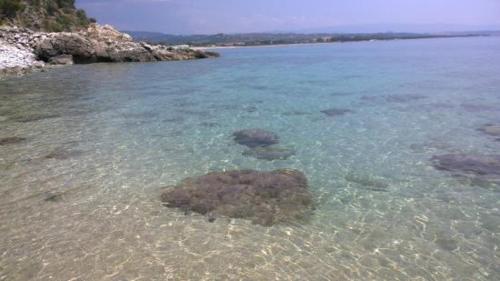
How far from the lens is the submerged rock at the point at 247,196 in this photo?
9852 millimetres

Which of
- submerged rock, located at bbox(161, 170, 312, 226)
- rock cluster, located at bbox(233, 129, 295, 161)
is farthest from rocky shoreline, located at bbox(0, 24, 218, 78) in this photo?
submerged rock, located at bbox(161, 170, 312, 226)

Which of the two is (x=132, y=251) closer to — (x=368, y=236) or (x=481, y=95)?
(x=368, y=236)

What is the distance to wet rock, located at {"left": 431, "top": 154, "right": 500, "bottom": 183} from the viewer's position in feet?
39.3

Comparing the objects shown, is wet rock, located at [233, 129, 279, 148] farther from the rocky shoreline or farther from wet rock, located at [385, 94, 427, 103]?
the rocky shoreline

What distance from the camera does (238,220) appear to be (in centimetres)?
956

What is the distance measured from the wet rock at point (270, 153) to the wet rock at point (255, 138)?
21.2 inches

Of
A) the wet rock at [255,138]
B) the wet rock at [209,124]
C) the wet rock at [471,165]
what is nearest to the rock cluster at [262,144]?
the wet rock at [255,138]

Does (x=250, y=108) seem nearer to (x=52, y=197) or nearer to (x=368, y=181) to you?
(x=368, y=181)

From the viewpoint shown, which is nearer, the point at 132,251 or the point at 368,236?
the point at 132,251

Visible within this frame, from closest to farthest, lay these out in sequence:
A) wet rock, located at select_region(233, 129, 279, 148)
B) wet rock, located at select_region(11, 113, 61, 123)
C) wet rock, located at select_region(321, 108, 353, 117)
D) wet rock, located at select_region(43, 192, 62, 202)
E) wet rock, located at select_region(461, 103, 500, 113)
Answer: wet rock, located at select_region(43, 192, 62, 202), wet rock, located at select_region(233, 129, 279, 148), wet rock, located at select_region(11, 113, 61, 123), wet rock, located at select_region(461, 103, 500, 113), wet rock, located at select_region(321, 108, 353, 117)

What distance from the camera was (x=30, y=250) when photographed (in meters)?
8.25

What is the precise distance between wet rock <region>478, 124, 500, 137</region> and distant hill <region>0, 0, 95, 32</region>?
68307mm

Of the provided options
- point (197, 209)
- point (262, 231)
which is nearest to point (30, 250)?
point (197, 209)

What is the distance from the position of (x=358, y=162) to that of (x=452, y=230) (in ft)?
15.4
